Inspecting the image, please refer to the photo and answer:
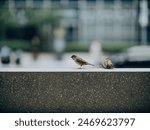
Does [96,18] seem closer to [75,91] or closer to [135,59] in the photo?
[135,59]

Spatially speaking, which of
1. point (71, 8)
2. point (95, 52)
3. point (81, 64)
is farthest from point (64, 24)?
point (81, 64)

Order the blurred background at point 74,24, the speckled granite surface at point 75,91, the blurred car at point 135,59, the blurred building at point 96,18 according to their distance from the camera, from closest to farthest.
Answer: the speckled granite surface at point 75,91 < the blurred car at point 135,59 < the blurred background at point 74,24 < the blurred building at point 96,18

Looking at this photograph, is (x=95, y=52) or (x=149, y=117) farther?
(x=95, y=52)

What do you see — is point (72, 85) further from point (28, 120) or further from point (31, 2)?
point (31, 2)

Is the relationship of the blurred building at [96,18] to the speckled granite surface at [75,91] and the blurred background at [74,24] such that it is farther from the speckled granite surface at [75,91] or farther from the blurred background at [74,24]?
the speckled granite surface at [75,91]

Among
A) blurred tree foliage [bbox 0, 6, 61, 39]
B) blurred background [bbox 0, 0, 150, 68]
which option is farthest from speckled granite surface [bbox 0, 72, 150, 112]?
blurred tree foliage [bbox 0, 6, 61, 39]

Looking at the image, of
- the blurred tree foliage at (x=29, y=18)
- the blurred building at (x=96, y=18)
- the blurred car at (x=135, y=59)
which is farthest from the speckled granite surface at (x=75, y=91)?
Result: the blurred building at (x=96, y=18)
